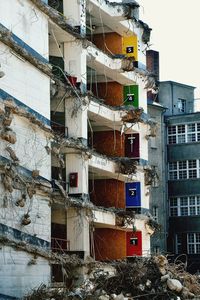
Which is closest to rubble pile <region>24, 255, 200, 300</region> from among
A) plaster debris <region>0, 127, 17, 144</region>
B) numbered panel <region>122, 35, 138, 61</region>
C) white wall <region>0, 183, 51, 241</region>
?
white wall <region>0, 183, 51, 241</region>

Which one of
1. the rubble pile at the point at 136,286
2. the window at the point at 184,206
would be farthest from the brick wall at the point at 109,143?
the window at the point at 184,206

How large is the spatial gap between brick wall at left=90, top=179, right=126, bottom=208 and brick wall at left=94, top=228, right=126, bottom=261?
4.72 ft

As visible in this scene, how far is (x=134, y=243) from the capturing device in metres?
45.8

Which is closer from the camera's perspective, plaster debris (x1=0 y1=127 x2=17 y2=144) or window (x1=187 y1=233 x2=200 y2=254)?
plaster debris (x1=0 y1=127 x2=17 y2=144)

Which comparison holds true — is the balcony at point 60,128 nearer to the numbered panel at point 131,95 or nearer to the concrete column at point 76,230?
the concrete column at point 76,230

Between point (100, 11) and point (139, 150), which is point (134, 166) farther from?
point (100, 11)

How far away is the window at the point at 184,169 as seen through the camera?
218ft

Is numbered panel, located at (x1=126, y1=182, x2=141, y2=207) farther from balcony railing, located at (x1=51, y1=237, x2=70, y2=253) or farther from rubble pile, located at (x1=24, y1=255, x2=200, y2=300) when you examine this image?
rubble pile, located at (x1=24, y1=255, x2=200, y2=300)

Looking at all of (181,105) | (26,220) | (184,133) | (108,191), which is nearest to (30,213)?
(26,220)

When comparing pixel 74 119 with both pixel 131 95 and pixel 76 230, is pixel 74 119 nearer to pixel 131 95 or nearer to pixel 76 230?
pixel 76 230

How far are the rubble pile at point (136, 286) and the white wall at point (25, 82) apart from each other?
7.54 metres

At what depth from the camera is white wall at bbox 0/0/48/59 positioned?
32188 mm

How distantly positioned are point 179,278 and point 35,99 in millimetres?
9399

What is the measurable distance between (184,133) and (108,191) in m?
22.9
